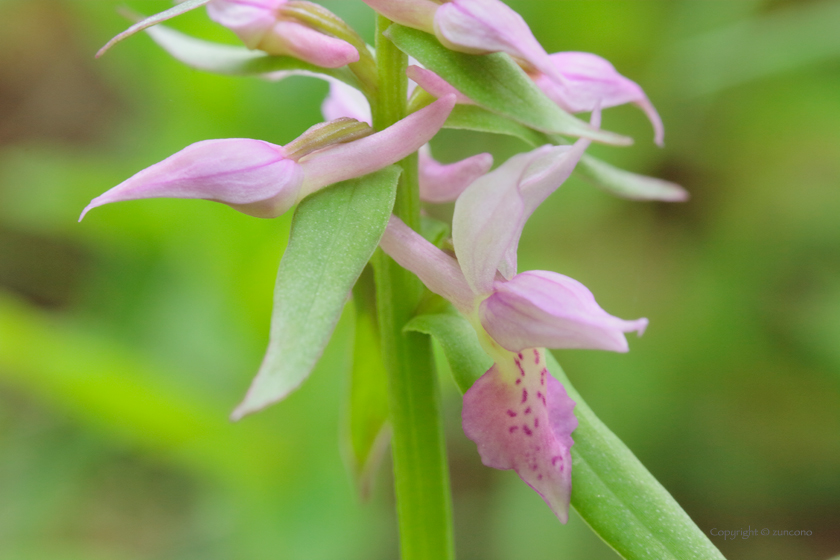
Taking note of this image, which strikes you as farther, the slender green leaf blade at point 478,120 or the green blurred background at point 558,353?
the green blurred background at point 558,353

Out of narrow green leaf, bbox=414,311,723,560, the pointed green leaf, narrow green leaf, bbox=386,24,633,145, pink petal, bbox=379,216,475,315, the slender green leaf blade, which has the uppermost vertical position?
narrow green leaf, bbox=386,24,633,145

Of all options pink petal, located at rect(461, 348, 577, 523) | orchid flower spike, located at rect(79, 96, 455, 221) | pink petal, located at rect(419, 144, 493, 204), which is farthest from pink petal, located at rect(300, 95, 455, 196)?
pink petal, located at rect(461, 348, 577, 523)

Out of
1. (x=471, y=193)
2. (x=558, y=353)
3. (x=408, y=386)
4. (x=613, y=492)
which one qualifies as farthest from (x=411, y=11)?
(x=558, y=353)

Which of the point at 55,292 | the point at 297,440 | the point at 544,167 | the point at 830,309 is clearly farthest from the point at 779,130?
the point at 55,292

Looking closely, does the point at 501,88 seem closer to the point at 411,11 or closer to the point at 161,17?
the point at 411,11

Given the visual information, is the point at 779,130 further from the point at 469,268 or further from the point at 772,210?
the point at 469,268

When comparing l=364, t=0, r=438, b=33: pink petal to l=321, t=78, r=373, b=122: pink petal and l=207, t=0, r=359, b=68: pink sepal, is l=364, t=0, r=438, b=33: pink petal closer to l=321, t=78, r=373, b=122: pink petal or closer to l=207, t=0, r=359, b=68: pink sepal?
l=207, t=0, r=359, b=68: pink sepal

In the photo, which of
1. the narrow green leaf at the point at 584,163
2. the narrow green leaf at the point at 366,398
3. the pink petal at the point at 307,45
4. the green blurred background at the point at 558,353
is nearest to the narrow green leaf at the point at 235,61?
the pink petal at the point at 307,45

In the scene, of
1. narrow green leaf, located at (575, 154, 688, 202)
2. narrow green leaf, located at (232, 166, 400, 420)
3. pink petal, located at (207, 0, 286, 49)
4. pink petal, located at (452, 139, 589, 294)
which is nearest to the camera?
narrow green leaf, located at (232, 166, 400, 420)

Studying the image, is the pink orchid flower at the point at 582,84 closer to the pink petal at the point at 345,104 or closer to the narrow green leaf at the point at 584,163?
the narrow green leaf at the point at 584,163
